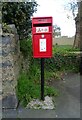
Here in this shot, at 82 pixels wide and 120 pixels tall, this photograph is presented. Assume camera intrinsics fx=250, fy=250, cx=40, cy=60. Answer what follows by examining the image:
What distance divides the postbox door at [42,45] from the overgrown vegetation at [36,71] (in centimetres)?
90

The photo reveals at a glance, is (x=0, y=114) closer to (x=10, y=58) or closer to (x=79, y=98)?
(x=10, y=58)

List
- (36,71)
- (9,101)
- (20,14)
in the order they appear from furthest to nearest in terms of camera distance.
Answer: (36,71), (20,14), (9,101)

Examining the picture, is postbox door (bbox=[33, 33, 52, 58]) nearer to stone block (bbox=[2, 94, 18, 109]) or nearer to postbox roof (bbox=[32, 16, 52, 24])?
postbox roof (bbox=[32, 16, 52, 24])

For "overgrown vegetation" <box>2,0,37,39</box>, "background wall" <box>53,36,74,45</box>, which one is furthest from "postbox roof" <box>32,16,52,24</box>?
"background wall" <box>53,36,74,45</box>

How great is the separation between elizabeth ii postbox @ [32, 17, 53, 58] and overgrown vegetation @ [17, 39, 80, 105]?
2.96 feet

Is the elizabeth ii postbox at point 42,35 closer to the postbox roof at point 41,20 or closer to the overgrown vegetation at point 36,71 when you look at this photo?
the postbox roof at point 41,20

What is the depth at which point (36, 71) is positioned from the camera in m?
7.85

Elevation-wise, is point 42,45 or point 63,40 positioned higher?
point 63,40

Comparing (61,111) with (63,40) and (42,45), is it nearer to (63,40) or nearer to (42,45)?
(42,45)

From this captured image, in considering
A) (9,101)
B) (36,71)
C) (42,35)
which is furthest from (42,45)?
(36,71)

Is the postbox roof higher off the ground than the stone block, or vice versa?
the postbox roof

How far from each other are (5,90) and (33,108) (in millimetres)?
648

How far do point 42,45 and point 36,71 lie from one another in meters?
2.85

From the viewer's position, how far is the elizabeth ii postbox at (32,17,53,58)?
4988 millimetres
